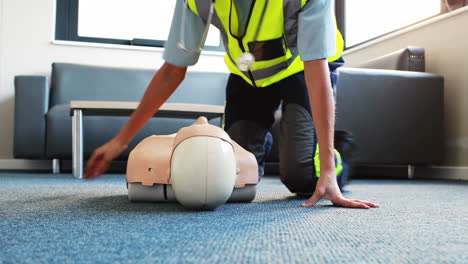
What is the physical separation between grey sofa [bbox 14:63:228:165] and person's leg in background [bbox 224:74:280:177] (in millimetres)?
1357

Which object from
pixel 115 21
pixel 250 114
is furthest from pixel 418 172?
pixel 115 21

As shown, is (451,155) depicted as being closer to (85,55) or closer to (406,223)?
(406,223)

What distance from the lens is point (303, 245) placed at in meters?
0.66

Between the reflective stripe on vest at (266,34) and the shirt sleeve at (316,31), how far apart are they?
0.12 ft

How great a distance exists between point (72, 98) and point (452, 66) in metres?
2.39

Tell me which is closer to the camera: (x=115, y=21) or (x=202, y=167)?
(x=202, y=167)

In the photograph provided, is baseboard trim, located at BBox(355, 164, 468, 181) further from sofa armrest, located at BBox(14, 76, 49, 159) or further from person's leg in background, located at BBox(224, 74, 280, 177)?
sofa armrest, located at BBox(14, 76, 49, 159)

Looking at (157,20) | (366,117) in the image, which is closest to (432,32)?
(366,117)

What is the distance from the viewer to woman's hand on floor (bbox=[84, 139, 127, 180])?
2.85ft

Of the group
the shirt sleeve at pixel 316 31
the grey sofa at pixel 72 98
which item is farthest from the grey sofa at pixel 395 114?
the shirt sleeve at pixel 316 31

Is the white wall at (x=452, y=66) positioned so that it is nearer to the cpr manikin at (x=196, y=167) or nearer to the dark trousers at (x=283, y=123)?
the dark trousers at (x=283, y=123)

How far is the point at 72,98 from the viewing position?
126 inches

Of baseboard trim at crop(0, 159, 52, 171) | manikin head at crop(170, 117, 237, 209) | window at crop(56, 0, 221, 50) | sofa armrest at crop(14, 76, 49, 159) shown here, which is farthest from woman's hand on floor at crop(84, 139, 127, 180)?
window at crop(56, 0, 221, 50)

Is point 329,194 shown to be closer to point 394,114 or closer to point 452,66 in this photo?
point 394,114
